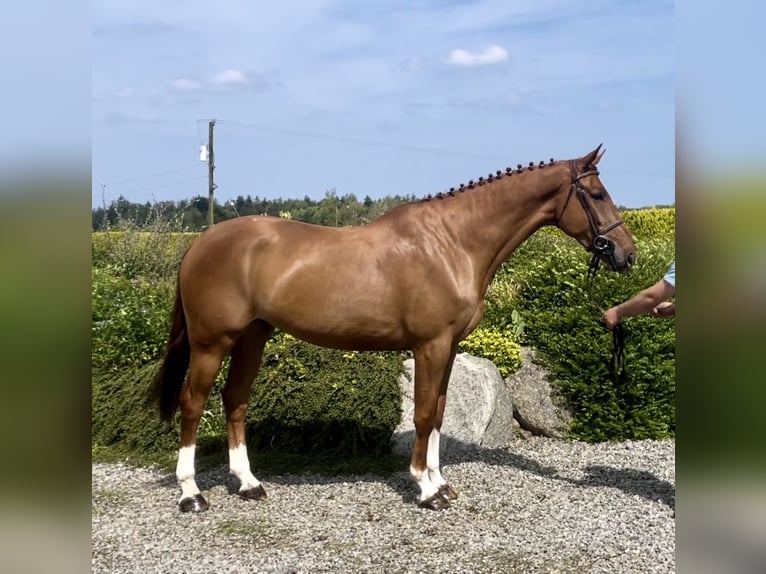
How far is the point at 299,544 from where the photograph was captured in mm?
3990

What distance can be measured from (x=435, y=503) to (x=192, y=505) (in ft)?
5.24

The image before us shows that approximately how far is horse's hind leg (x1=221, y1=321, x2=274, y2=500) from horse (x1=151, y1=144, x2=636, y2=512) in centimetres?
23

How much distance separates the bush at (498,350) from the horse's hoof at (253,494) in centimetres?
265

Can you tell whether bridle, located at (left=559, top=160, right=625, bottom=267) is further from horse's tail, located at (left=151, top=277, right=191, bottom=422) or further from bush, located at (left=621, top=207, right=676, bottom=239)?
bush, located at (left=621, top=207, right=676, bottom=239)

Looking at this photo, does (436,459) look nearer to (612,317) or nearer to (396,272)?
(396,272)

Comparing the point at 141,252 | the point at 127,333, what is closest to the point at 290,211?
the point at 141,252

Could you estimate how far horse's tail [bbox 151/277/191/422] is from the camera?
15.7 feet

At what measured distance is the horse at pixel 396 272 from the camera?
4.35 m

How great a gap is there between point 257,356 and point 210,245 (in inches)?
34.7

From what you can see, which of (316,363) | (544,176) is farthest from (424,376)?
(316,363)

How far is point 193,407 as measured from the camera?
4.54 metres

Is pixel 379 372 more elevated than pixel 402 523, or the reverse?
pixel 379 372

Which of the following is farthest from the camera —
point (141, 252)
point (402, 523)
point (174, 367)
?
point (141, 252)
